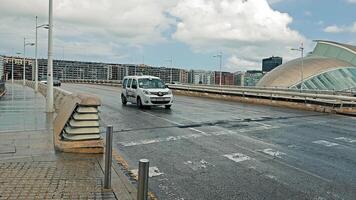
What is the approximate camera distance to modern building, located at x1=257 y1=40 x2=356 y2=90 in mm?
66062

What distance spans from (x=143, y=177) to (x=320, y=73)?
69.3 metres

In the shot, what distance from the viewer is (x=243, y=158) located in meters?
8.30

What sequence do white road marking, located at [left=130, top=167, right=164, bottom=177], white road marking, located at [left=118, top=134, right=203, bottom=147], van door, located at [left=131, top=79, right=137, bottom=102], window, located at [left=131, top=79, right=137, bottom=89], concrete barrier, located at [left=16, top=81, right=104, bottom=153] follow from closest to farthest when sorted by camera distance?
white road marking, located at [left=130, top=167, right=164, bottom=177]
concrete barrier, located at [left=16, top=81, right=104, bottom=153]
white road marking, located at [left=118, top=134, right=203, bottom=147]
van door, located at [left=131, top=79, right=137, bottom=102]
window, located at [left=131, top=79, right=137, bottom=89]

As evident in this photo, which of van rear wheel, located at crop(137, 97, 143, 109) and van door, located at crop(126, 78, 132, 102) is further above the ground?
van door, located at crop(126, 78, 132, 102)

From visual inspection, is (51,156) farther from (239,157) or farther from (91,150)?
(239,157)

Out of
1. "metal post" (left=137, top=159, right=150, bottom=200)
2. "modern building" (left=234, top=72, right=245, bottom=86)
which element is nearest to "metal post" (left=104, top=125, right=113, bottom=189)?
"metal post" (left=137, top=159, right=150, bottom=200)

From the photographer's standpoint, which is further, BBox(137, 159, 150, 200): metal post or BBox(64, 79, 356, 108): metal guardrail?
BBox(64, 79, 356, 108): metal guardrail

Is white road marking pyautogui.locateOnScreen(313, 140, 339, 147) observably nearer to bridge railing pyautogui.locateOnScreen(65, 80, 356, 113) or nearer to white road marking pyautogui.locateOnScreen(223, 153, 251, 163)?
white road marking pyautogui.locateOnScreen(223, 153, 251, 163)

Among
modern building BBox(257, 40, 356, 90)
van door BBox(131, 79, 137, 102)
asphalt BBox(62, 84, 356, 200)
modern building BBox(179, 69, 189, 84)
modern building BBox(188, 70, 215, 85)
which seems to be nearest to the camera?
asphalt BBox(62, 84, 356, 200)

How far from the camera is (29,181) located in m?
5.95

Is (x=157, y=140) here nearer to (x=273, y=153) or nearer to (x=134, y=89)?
(x=273, y=153)

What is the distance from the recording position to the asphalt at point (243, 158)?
6.07m

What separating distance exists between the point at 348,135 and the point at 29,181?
9867 millimetres

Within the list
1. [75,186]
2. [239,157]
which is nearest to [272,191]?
[239,157]
